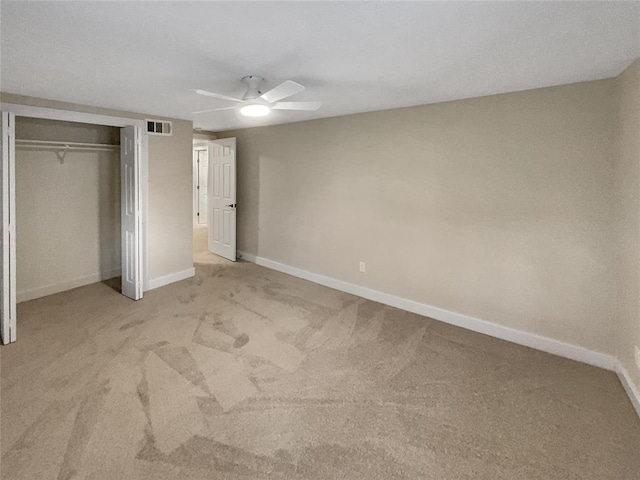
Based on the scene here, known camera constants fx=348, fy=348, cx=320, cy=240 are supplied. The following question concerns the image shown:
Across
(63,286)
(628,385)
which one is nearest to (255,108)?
(628,385)

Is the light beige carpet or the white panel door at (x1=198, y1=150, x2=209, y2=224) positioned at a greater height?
the white panel door at (x1=198, y1=150, x2=209, y2=224)

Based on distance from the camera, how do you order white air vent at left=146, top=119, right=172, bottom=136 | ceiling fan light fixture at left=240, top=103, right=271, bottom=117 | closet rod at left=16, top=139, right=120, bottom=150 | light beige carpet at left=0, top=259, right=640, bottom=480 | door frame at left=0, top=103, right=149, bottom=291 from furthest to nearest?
white air vent at left=146, top=119, right=172, bottom=136
closet rod at left=16, top=139, right=120, bottom=150
door frame at left=0, top=103, right=149, bottom=291
ceiling fan light fixture at left=240, top=103, right=271, bottom=117
light beige carpet at left=0, top=259, right=640, bottom=480

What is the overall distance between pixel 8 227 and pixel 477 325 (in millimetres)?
4421

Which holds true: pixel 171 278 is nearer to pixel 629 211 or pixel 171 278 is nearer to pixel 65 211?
pixel 65 211

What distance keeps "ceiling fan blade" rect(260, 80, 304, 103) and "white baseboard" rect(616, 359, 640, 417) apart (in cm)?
310

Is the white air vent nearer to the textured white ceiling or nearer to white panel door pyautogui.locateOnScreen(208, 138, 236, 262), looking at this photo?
the textured white ceiling

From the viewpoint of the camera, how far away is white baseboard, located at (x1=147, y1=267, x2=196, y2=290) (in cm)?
467

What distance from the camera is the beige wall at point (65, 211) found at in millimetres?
4055

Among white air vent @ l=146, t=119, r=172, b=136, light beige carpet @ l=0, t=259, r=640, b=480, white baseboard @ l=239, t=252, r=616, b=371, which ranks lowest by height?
light beige carpet @ l=0, t=259, r=640, b=480

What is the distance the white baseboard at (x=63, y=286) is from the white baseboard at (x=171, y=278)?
2.75 feet

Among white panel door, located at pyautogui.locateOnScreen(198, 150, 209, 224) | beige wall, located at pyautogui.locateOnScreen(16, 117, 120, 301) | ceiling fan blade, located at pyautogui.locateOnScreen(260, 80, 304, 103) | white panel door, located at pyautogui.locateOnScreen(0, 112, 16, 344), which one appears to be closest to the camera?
ceiling fan blade, located at pyautogui.locateOnScreen(260, 80, 304, 103)

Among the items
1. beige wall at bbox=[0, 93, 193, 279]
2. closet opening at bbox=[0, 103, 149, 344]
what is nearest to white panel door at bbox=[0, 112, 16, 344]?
closet opening at bbox=[0, 103, 149, 344]

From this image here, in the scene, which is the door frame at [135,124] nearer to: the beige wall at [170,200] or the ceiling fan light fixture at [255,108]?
the beige wall at [170,200]

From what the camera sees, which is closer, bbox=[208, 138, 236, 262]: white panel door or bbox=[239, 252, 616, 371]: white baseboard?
bbox=[239, 252, 616, 371]: white baseboard
